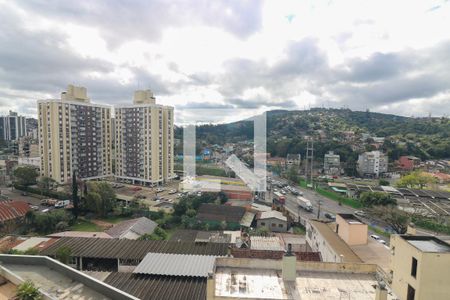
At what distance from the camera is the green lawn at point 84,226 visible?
18.4 meters

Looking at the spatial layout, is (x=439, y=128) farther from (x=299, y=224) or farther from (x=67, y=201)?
(x=67, y=201)

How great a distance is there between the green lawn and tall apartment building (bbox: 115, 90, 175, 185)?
35.9 feet

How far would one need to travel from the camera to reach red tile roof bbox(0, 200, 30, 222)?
55.6 feet

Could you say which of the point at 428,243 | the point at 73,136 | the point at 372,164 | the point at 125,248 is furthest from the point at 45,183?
the point at 372,164

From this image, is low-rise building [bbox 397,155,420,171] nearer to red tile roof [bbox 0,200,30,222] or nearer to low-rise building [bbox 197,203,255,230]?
low-rise building [bbox 197,203,255,230]

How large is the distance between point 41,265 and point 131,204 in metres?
16.5

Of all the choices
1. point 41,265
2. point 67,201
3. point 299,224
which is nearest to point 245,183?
point 299,224

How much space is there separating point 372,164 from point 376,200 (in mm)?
21067

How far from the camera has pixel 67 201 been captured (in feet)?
75.5

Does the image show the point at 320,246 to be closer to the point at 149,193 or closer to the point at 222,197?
the point at 222,197

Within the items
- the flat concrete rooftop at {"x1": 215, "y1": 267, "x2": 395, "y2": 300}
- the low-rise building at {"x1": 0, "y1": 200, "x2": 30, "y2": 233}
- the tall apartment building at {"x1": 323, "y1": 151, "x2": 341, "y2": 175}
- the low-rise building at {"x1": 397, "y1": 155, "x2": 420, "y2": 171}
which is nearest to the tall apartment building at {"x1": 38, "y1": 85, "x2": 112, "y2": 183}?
the low-rise building at {"x1": 0, "y1": 200, "x2": 30, "y2": 233}

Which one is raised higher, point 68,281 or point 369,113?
point 369,113

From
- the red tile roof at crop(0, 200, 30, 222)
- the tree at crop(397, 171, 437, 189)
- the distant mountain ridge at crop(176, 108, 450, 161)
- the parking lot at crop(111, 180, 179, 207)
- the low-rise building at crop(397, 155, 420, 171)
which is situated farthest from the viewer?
the distant mountain ridge at crop(176, 108, 450, 161)

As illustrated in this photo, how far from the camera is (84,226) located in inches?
747
